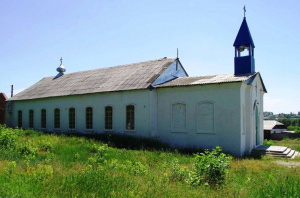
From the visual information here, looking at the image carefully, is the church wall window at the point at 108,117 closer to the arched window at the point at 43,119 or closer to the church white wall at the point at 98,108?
the church white wall at the point at 98,108

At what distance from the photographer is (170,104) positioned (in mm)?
15047

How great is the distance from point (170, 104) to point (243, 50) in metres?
5.56

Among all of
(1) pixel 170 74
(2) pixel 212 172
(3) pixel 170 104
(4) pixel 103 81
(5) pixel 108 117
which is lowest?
(2) pixel 212 172

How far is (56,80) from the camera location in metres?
25.2

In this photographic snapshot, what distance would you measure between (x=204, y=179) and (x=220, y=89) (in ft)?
24.2

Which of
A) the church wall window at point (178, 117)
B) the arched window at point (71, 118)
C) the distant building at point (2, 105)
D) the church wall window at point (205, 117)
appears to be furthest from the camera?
the distant building at point (2, 105)

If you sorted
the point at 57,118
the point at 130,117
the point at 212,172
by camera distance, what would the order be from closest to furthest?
the point at 212,172 → the point at 130,117 → the point at 57,118

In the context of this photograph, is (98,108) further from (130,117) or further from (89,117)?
(130,117)

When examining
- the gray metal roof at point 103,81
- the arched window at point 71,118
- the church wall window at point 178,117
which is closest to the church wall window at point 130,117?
the gray metal roof at point 103,81

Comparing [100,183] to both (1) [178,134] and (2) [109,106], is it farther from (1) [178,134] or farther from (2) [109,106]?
(2) [109,106]

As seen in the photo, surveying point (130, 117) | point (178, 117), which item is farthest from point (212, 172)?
point (130, 117)

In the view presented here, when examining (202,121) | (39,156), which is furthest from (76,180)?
(202,121)

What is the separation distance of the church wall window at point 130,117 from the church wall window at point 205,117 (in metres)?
4.34

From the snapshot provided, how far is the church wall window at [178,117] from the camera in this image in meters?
14.5
